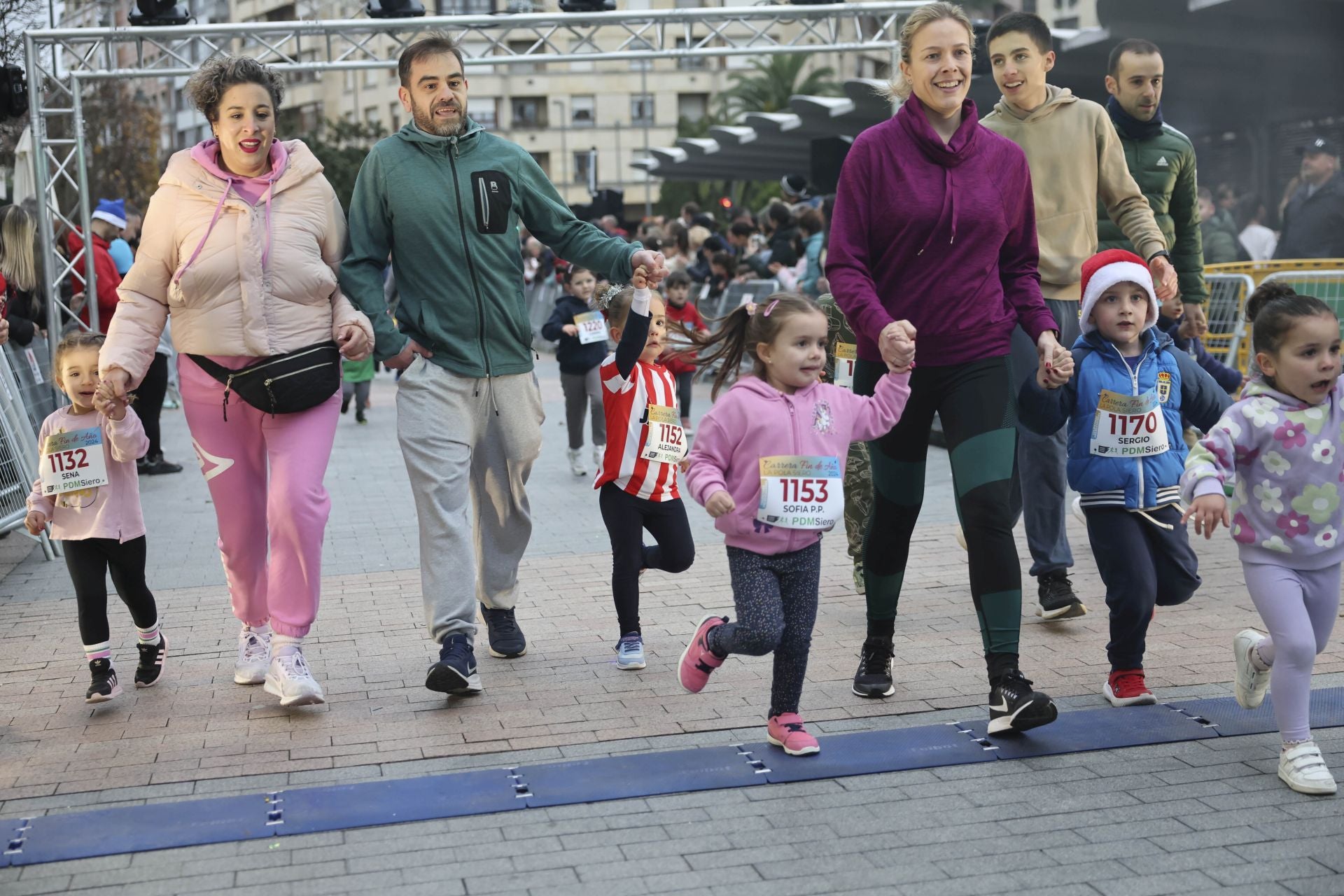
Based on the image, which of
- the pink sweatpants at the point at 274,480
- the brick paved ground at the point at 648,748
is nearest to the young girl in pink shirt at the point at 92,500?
the brick paved ground at the point at 648,748

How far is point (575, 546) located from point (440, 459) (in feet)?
10.8

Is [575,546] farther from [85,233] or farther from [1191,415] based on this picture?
[85,233]

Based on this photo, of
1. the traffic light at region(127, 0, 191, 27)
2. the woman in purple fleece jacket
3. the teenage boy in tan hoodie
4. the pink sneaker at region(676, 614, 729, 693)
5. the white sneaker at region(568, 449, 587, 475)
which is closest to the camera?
the pink sneaker at region(676, 614, 729, 693)

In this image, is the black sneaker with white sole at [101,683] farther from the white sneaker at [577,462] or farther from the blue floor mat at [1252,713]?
the white sneaker at [577,462]

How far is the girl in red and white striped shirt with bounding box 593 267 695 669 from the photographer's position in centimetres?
595

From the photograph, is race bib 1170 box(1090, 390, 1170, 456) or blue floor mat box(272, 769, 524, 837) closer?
blue floor mat box(272, 769, 524, 837)

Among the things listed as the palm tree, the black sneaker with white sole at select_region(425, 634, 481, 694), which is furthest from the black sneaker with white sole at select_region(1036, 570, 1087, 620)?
the palm tree

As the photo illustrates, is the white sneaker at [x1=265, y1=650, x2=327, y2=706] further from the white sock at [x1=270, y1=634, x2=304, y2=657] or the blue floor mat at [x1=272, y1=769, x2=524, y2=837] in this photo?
the blue floor mat at [x1=272, y1=769, x2=524, y2=837]

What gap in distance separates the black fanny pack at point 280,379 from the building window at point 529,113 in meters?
84.4

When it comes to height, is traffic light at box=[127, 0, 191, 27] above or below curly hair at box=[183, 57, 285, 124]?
above

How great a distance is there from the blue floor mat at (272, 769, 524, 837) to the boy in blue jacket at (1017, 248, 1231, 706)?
2.00 m

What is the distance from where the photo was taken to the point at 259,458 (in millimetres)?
5512

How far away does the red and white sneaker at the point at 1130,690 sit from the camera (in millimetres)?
5133

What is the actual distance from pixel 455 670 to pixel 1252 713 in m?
2.54
